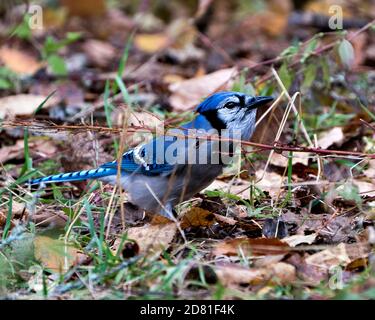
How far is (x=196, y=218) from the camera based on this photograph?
3.91 metres

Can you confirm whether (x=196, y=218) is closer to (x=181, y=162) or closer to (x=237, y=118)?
(x=181, y=162)

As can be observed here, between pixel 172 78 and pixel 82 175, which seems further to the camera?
pixel 172 78

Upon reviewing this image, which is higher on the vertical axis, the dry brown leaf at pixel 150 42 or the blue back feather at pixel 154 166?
the dry brown leaf at pixel 150 42

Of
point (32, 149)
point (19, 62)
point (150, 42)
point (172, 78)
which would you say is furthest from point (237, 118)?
point (150, 42)

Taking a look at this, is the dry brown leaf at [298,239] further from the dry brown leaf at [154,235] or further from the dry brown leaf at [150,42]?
the dry brown leaf at [150,42]

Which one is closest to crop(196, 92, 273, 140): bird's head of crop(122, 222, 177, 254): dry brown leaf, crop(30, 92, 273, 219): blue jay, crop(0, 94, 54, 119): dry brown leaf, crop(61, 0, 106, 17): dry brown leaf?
crop(30, 92, 273, 219): blue jay

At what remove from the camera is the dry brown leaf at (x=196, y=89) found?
19.8ft

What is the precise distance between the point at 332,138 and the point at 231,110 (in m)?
1.28

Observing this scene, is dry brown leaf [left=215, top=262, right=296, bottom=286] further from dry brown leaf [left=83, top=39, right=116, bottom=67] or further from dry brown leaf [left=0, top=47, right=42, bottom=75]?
dry brown leaf [left=83, top=39, right=116, bottom=67]

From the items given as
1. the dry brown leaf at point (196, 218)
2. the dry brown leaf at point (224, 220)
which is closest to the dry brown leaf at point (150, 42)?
the dry brown leaf at point (224, 220)

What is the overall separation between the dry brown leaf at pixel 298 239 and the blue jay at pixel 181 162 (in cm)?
63

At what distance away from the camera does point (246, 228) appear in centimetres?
400
